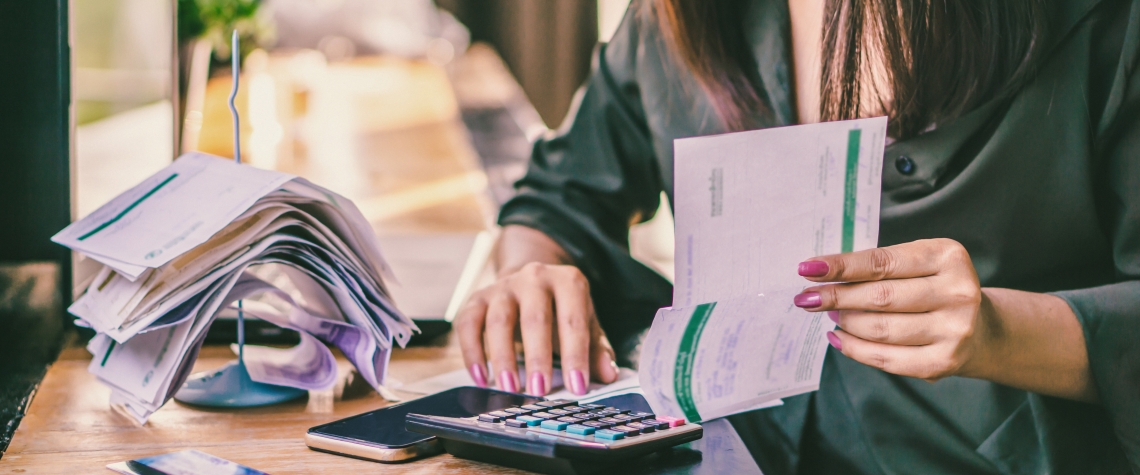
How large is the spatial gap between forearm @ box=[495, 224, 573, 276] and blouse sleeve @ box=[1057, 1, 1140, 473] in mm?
465

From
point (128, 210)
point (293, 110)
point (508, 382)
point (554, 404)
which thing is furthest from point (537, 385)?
point (293, 110)

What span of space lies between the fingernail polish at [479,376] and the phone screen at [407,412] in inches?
1.2

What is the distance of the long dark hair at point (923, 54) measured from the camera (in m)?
0.69

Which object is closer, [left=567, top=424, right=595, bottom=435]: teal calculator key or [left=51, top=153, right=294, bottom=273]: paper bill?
[left=567, top=424, right=595, bottom=435]: teal calculator key

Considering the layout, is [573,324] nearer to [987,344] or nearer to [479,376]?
[479,376]

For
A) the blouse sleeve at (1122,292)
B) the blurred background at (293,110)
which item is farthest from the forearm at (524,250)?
the blouse sleeve at (1122,292)

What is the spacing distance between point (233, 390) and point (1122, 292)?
2.28ft

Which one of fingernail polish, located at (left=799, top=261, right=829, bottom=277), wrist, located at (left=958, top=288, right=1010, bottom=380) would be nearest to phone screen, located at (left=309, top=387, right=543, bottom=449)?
fingernail polish, located at (left=799, top=261, right=829, bottom=277)

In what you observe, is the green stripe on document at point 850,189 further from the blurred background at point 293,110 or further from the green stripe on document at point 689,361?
the blurred background at point 293,110

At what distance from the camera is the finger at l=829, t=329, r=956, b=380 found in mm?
553

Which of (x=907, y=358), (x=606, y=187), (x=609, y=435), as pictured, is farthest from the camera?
(x=606, y=187)

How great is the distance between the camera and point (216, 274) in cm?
58

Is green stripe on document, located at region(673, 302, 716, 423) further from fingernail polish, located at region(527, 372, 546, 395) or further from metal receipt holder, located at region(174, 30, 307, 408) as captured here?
metal receipt holder, located at region(174, 30, 307, 408)

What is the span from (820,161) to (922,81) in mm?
212
